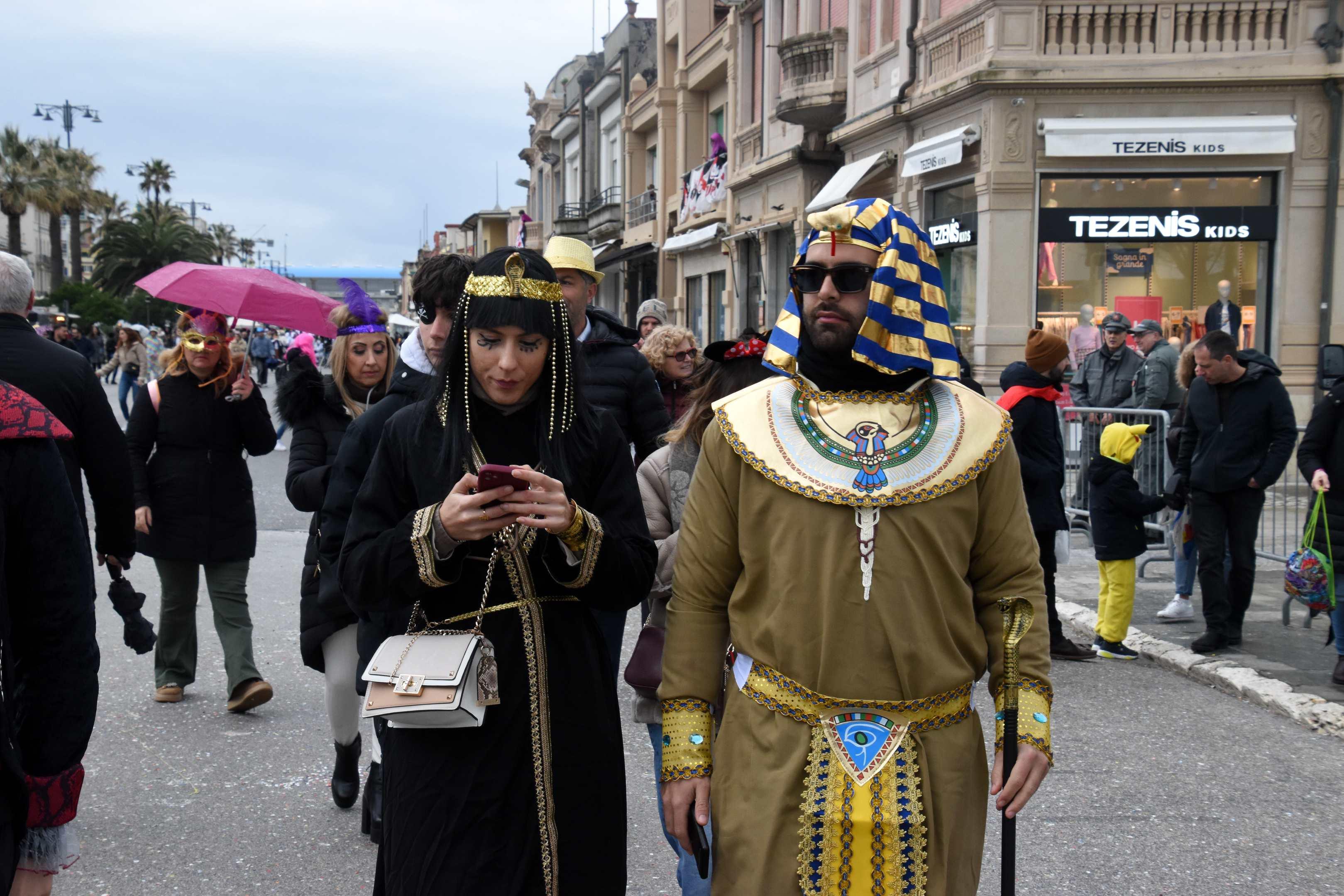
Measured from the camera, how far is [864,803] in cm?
238

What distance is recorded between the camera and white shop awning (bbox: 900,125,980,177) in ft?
49.3

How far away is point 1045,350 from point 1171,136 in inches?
341

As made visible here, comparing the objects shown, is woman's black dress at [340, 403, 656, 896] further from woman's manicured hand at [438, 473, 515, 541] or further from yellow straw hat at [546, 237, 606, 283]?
yellow straw hat at [546, 237, 606, 283]

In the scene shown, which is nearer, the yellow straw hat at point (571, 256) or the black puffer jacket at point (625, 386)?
the black puffer jacket at point (625, 386)

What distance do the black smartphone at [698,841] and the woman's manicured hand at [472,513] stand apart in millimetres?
728

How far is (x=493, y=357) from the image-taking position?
2652mm

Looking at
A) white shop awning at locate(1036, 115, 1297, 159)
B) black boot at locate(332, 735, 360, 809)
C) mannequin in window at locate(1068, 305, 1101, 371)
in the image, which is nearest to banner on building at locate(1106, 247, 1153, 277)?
mannequin in window at locate(1068, 305, 1101, 371)

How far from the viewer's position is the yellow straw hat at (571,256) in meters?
4.93

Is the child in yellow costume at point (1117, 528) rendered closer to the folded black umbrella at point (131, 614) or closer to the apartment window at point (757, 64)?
the folded black umbrella at point (131, 614)

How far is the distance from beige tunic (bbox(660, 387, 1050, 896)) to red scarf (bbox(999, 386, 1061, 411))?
4.72 meters

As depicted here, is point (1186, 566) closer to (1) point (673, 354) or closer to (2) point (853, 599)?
(1) point (673, 354)

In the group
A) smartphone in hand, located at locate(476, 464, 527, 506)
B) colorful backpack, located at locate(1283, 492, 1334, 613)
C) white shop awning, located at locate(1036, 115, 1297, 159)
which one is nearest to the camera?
smartphone in hand, located at locate(476, 464, 527, 506)

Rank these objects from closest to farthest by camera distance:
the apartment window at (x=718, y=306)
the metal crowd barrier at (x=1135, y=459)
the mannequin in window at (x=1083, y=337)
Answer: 1. the metal crowd barrier at (x=1135, y=459)
2. the mannequin in window at (x=1083, y=337)
3. the apartment window at (x=718, y=306)

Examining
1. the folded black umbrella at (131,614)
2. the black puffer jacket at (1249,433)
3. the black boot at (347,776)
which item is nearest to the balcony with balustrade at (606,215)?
the black puffer jacket at (1249,433)
